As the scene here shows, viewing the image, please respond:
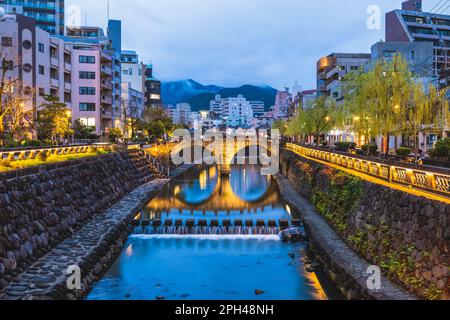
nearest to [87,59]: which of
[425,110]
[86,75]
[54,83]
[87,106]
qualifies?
[86,75]

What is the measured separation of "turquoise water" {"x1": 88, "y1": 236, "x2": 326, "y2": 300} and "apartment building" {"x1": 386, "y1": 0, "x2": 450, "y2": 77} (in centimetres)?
8483

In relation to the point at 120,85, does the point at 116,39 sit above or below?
above

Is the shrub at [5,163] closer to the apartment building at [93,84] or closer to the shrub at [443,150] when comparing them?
the shrub at [443,150]

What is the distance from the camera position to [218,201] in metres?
52.7

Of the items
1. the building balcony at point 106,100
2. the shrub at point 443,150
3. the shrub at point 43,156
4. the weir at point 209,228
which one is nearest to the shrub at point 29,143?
the shrub at point 43,156

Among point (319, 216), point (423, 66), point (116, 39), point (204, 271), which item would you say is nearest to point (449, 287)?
point (204, 271)

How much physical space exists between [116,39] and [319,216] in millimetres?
113232

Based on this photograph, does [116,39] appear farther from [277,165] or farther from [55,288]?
[55,288]

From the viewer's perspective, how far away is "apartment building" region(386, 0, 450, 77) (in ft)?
324

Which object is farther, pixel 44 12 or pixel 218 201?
pixel 44 12

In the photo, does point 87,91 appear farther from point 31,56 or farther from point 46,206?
point 46,206

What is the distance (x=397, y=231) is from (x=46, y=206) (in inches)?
720
